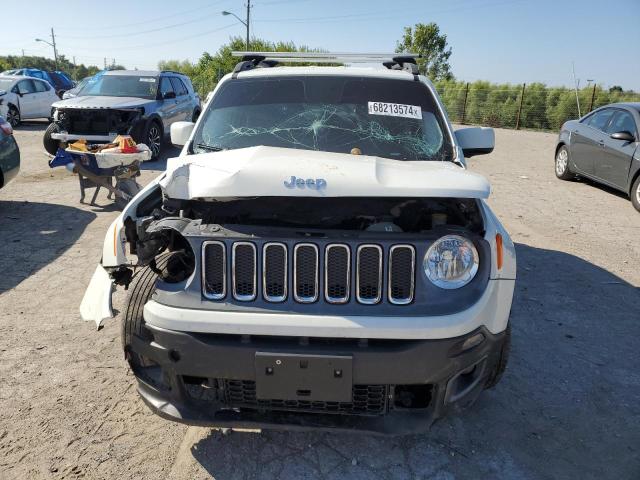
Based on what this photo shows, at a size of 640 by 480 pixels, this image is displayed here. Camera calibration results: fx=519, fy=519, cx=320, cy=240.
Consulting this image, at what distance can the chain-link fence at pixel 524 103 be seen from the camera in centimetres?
2273

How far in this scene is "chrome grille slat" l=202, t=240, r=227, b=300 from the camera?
226cm

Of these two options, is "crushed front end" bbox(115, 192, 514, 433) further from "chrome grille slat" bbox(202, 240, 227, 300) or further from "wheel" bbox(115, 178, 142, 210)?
"wheel" bbox(115, 178, 142, 210)

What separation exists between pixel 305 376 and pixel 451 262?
803 mm

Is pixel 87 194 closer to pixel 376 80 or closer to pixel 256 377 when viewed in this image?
pixel 376 80

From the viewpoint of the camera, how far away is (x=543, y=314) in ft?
14.1

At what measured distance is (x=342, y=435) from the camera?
110 inches

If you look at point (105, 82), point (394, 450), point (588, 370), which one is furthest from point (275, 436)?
point (105, 82)

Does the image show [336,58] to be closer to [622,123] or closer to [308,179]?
[308,179]

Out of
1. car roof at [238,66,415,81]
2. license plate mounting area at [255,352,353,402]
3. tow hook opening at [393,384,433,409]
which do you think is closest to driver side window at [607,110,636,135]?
car roof at [238,66,415,81]

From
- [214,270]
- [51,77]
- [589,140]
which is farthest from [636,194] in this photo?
[51,77]

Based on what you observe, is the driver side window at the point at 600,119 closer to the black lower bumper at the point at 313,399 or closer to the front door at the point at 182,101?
the black lower bumper at the point at 313,399

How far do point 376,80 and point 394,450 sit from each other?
256 cm

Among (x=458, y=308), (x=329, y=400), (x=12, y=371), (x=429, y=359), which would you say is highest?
(x=458, y=308)

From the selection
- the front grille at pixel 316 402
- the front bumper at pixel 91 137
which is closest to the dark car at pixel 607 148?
the front grille at pixel 316 402
